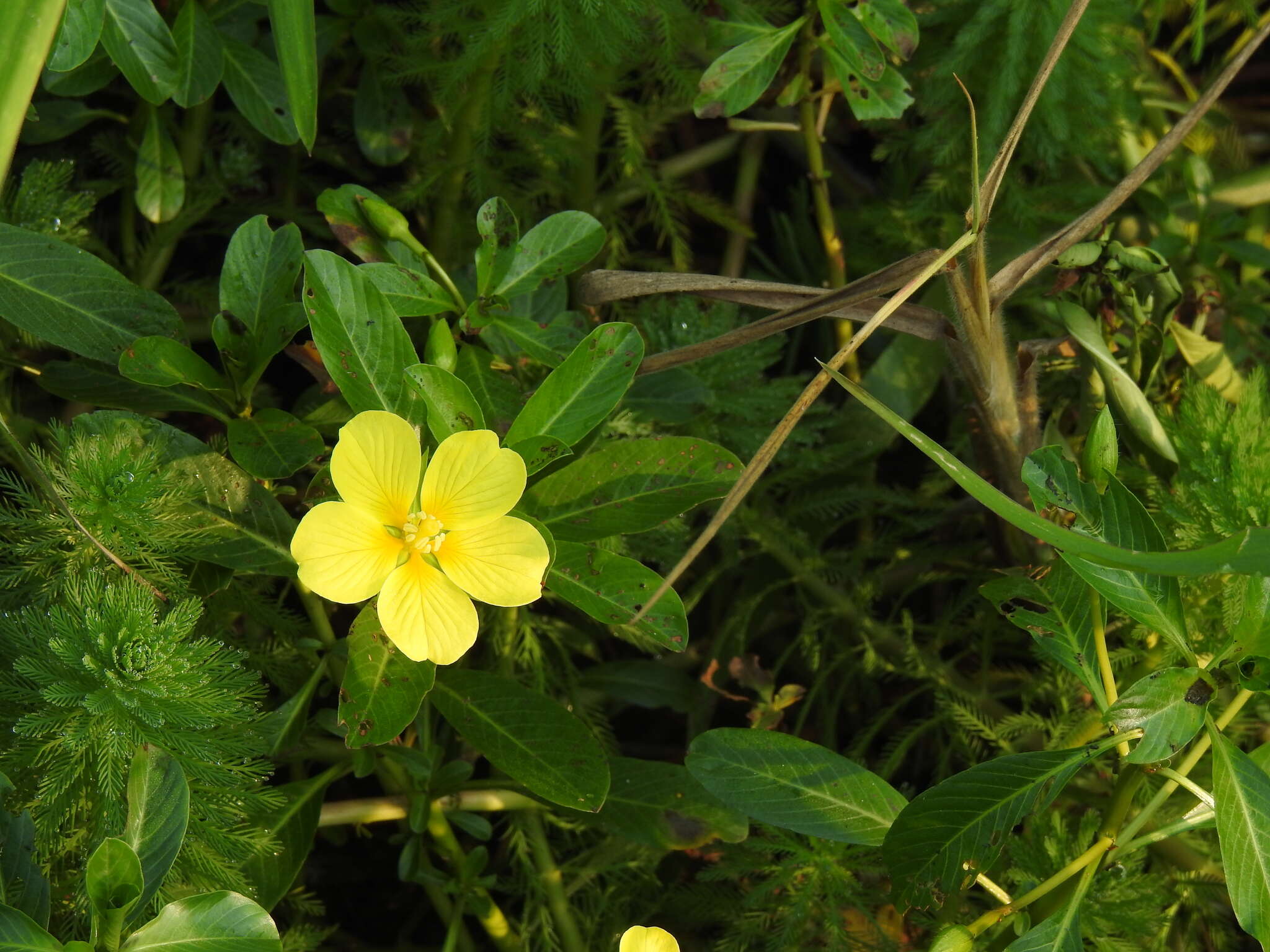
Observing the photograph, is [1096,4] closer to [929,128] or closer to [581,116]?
[929,128]

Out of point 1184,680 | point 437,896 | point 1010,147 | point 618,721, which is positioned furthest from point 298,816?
point 1010,147

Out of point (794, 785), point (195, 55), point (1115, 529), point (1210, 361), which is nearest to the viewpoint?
point (1115, 529)

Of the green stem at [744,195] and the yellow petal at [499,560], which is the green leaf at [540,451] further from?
the green stem at [744,195]

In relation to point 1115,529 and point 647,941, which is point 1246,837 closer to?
point 1115,529

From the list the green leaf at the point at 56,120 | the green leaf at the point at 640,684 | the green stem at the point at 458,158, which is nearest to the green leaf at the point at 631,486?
the green leaf at the point at 640,684

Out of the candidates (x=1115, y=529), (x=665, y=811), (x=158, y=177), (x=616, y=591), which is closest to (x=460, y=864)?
(x=665, y=811)
